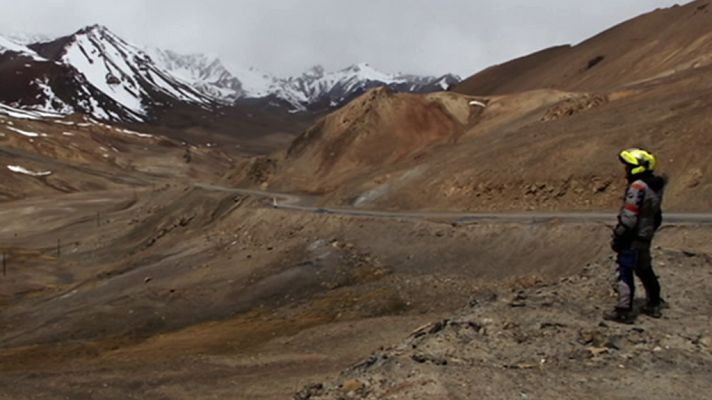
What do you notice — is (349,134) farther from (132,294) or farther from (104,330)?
(104,330)

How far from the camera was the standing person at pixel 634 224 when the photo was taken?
32.4ft

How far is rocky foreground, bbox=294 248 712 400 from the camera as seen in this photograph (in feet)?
26.3

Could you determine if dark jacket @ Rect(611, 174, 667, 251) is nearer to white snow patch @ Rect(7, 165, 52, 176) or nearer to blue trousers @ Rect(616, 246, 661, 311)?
blue trousers @ Rect(616, 246, 661, 311)

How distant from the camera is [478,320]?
33.5 feet

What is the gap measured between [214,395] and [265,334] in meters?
7.02

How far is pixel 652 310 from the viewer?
33.8 ft

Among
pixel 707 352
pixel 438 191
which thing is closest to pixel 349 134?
pixel 438 191

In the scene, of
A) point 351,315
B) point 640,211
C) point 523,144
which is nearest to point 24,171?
point 523,144

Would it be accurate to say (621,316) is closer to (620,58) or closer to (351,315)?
(351,315)

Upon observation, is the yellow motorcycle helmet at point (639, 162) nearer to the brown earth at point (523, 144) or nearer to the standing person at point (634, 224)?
the standing person at point (634, 224)

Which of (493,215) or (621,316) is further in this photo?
(493,215)

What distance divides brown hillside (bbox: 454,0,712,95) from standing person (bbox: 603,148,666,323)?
51674 mm

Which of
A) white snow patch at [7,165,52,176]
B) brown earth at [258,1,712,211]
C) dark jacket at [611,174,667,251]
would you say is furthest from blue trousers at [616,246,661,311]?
white snow patch at [7,165,52,176]

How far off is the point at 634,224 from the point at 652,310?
1.39 m
